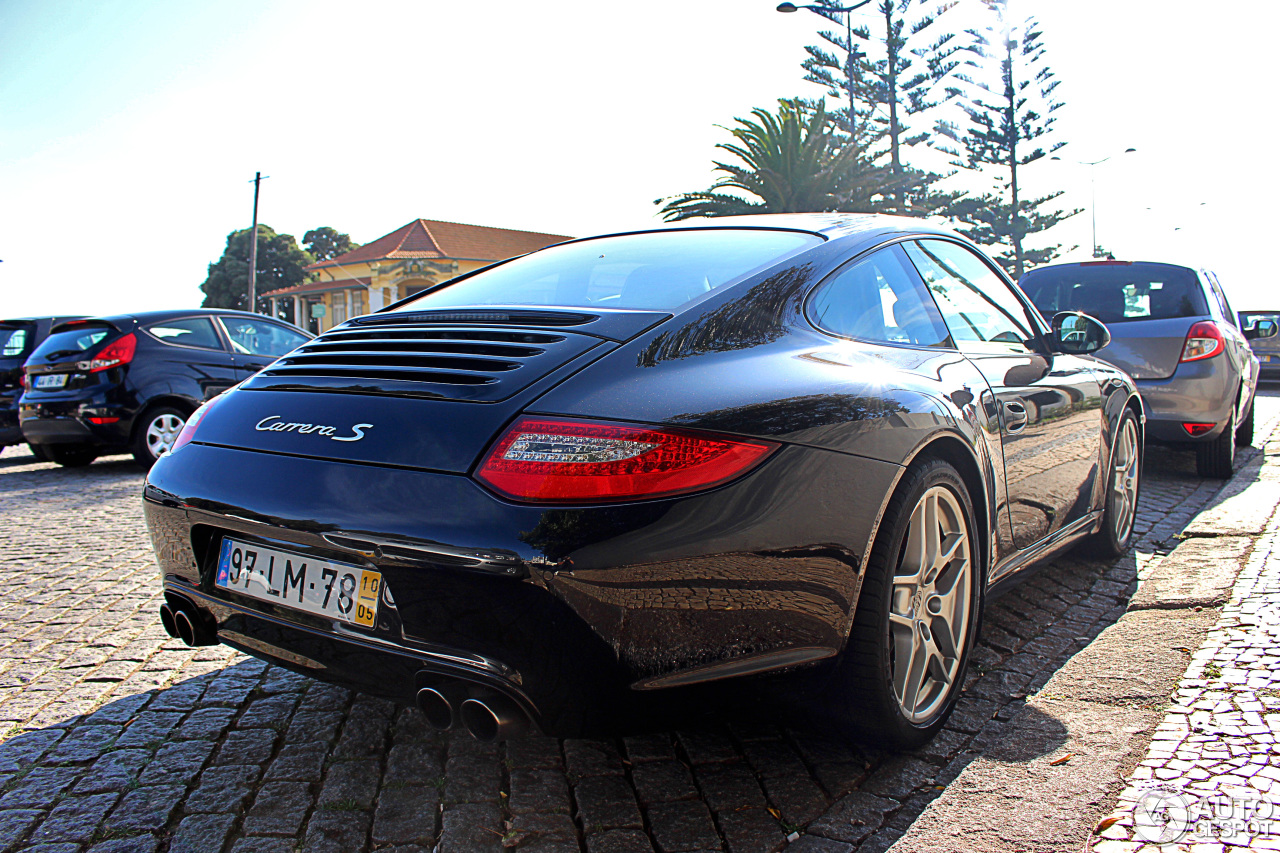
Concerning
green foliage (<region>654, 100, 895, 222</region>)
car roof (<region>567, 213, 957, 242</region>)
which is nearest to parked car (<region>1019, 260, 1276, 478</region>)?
car roof (<region>567, 213, 957, 242</region>)

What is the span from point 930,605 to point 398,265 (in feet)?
151

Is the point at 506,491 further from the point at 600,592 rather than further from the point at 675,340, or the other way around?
the point at 675,340

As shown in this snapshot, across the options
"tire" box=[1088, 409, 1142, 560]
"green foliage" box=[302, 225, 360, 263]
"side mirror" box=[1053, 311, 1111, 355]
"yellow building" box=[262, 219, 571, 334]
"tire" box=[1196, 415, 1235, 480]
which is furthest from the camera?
"green foliage" box=[302, 225, 360, 263]

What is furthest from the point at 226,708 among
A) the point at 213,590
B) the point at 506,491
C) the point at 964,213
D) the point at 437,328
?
the point at 964,213

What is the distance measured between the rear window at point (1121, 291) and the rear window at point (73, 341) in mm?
7615

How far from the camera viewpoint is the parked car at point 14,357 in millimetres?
9250

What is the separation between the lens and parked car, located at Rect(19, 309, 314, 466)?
8031mm

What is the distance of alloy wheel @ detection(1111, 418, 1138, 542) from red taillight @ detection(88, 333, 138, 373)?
7.69 m

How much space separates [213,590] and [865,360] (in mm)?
1686

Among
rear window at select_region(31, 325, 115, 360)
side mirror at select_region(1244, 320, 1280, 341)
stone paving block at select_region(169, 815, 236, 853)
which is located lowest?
stone paving block at select_region(169, 815, 236, 853)

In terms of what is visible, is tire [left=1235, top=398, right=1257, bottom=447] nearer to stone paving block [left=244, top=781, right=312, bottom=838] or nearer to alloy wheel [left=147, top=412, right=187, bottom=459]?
stone paving block [left=244, top=781, right=312, bottom=838]

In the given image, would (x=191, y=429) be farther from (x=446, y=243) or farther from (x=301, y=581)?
(x=446, y=243)

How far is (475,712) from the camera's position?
1832mm

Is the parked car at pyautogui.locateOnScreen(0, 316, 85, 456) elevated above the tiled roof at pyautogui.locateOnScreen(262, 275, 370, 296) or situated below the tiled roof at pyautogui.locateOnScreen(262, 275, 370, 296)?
below
